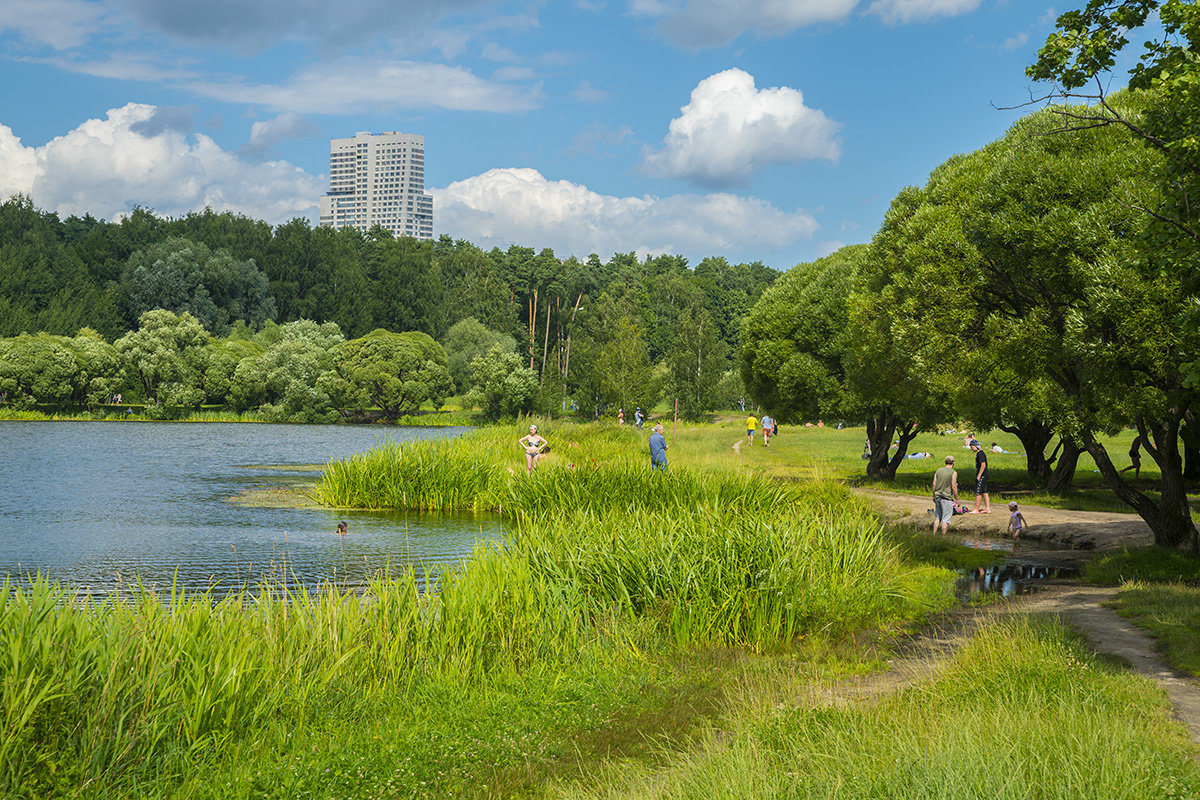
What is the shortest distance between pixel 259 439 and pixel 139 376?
81.1ft

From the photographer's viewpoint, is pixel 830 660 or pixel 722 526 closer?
pixel 830 660

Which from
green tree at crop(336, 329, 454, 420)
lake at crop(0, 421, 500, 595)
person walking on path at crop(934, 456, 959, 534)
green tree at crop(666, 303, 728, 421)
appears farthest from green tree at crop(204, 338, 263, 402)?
person walking on path at crop(934, 456, 959, 534)

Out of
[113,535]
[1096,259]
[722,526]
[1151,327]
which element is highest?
[1096,259]

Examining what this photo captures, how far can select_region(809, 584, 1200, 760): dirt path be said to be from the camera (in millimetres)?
7551

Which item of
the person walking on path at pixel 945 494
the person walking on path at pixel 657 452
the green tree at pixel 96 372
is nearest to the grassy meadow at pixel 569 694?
the person walking on path at pixel 945 494

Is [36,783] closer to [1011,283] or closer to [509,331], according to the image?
[1011,283]

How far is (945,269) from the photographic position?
1698 centimetres

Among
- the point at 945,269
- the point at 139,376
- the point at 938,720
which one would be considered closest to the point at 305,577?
the point at 938,720

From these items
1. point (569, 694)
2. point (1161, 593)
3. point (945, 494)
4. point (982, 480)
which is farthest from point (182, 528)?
point (1161, 593)

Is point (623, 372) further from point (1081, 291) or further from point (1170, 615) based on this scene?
point (1170, 615)

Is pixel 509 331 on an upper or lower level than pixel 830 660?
upper

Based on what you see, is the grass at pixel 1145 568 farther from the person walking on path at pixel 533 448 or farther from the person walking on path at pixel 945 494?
the person walking on path at pixel 533 448

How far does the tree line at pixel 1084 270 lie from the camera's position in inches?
391

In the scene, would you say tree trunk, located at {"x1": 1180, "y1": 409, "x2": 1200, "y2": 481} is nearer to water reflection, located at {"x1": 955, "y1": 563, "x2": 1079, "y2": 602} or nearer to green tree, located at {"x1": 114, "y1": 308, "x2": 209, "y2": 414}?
water reflection, located at {"x1": 955, "y1": 563, "x2": 1079, "y2": 602}
